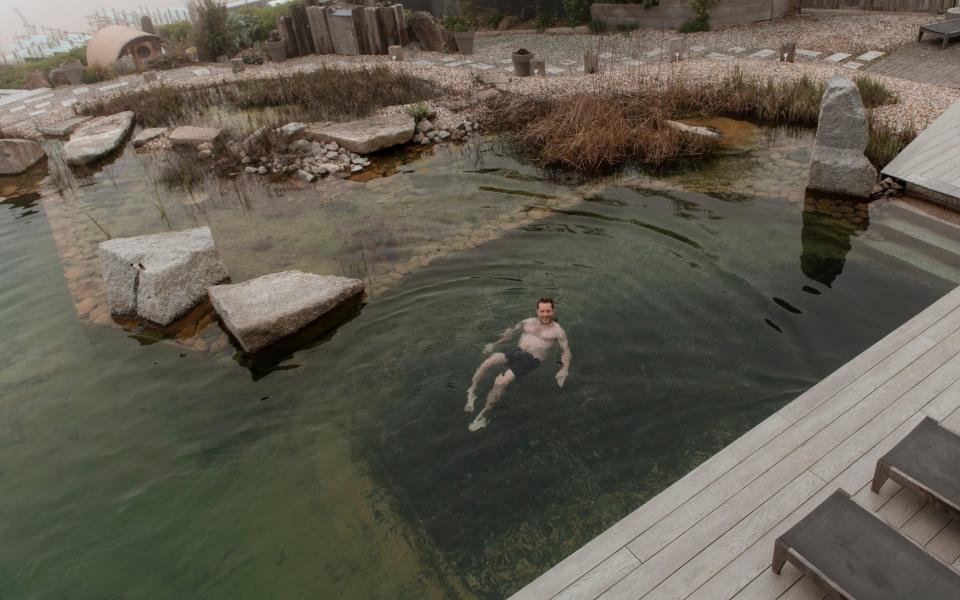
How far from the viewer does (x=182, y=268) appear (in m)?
7.62

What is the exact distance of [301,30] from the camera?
20250mm

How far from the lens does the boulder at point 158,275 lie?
745cm

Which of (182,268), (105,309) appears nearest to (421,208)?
(182,268)

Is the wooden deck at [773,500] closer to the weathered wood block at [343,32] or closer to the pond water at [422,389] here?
the pond water at [422,389]

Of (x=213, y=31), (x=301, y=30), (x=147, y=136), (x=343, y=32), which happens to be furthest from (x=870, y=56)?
(x=213, y=31)

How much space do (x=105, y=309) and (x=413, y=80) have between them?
10.0 m

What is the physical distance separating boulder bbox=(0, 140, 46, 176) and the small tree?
9.53 meters

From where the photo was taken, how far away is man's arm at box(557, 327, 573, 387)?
5.88 meters

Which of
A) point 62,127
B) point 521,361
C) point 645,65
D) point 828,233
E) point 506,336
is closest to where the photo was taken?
point 521,361

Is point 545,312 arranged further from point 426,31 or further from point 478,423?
point 426,31

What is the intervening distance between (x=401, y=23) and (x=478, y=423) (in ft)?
56.0

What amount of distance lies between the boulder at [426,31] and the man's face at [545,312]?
50.4ft

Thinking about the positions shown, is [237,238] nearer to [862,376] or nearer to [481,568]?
[481,568]

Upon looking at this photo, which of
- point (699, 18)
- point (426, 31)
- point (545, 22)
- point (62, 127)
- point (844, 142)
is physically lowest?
point (844, 142)
